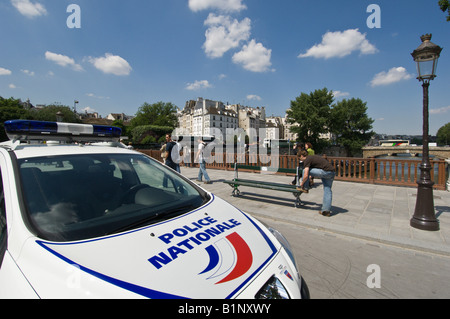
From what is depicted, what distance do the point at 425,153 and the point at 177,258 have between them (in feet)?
18.5

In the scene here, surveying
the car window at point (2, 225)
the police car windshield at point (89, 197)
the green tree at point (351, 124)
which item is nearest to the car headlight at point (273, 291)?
the police car windshield at point (89, 197)

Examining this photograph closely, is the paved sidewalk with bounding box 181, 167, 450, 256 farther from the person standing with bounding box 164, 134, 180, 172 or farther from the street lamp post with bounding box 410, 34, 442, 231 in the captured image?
the person standing with bounding box 164, 134, 180, 172

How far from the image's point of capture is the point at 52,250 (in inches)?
54.6

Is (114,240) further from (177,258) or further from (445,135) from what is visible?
(445,135)

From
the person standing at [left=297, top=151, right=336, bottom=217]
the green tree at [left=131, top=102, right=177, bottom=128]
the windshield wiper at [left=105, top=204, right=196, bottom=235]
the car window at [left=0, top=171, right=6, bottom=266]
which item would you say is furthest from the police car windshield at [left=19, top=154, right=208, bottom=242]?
the green tree at [left=131, top=102, right=177, bottom=128]

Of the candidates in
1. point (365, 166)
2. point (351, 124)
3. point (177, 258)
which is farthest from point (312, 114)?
point (177, 258)

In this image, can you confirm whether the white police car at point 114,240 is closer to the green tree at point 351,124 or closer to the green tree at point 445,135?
the green tree at point 351,124

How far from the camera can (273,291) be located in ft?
4.92

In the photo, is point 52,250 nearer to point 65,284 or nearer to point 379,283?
point 65,284

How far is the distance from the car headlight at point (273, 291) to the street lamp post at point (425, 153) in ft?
15.6

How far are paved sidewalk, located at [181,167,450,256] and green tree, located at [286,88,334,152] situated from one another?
4070 cm

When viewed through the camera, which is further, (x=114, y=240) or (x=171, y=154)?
(x=171, y=154)

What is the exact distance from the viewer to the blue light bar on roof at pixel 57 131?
2963mm
